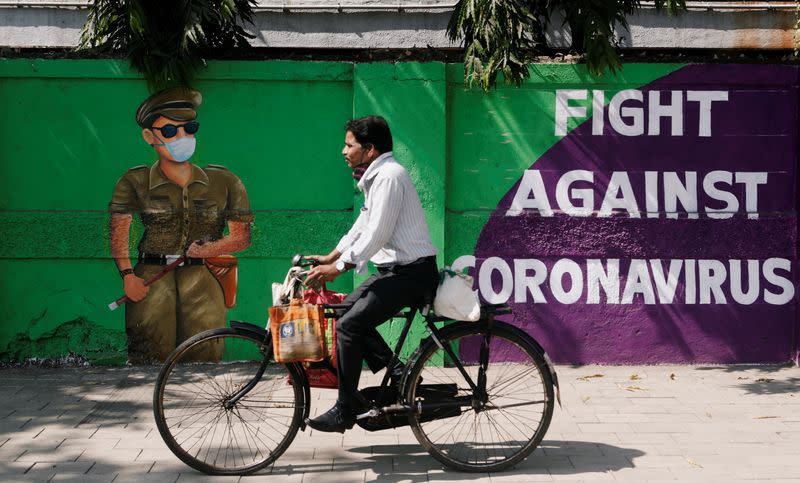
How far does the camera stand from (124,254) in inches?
283

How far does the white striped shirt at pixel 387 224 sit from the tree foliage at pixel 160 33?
2655mm

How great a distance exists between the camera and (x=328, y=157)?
23.7ft

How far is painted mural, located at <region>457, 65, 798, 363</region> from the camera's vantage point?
7160mm

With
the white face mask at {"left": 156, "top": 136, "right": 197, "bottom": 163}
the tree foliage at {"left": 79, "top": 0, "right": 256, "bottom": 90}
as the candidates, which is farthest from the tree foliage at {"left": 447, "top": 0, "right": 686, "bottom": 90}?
the white face mask at {"left": 156, "top": 136, "right": 197, "bottom": 163}

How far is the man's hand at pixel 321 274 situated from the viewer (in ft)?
15.4

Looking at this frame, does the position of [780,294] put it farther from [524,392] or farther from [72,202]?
[72,202]

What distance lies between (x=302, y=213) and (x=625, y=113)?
102 inches

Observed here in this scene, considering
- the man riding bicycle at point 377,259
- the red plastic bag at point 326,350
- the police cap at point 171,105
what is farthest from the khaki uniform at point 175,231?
the man riding bicycle at point 377,259

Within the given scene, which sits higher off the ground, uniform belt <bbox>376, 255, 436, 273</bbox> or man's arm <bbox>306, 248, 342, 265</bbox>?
man's arm <bbox>306, 248, 342, 265</bbox>

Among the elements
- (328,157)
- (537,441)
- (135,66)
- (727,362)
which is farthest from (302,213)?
(727,362)

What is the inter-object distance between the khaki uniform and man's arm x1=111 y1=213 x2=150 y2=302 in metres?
0.04

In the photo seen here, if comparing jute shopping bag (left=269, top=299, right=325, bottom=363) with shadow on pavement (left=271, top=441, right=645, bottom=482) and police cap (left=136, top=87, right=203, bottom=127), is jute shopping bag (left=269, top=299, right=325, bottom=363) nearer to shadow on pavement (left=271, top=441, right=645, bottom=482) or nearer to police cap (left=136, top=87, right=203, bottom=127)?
Result: shadow on pavement (left=271, top=441, right=645, bottom=482)

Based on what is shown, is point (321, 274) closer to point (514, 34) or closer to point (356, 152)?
point (356, 152)

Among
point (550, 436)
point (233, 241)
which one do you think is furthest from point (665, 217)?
point (233, 241)
